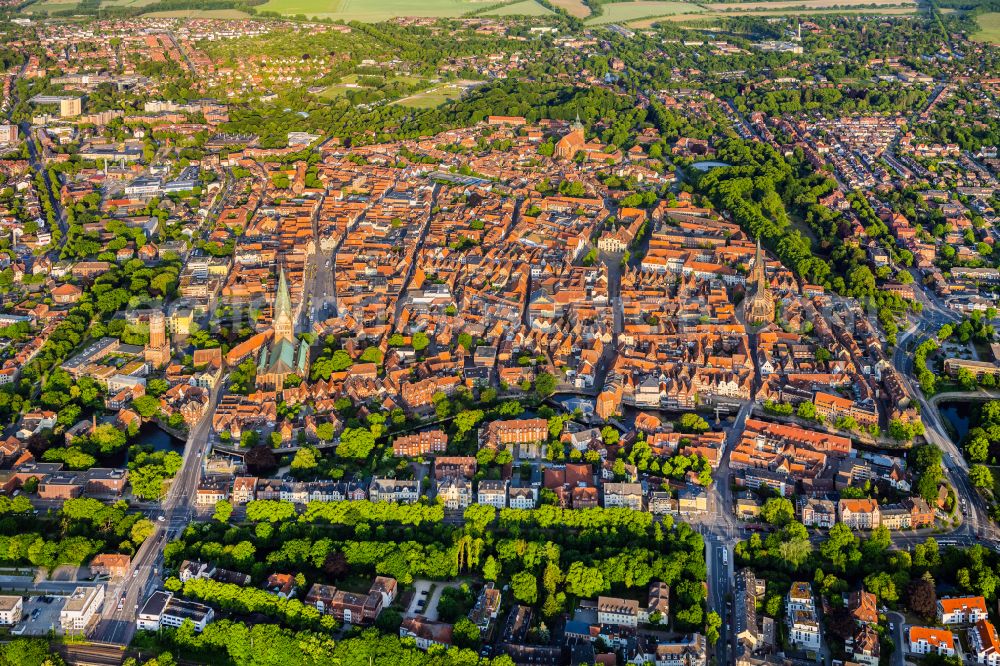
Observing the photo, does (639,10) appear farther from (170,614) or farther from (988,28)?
(170,614)

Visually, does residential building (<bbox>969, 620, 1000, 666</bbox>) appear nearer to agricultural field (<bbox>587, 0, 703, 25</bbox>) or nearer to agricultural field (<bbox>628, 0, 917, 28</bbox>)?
agricultural field (<bbox>628, 0, 917, 28</bbox>)

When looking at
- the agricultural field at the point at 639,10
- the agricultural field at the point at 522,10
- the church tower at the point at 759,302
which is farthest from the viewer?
the agricultural field at the point at 522,10

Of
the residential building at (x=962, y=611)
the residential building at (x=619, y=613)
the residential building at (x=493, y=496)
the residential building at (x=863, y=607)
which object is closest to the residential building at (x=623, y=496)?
the residential building at (x=493, y=496)

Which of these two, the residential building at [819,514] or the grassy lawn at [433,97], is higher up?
the grassy lawn at [433,97]

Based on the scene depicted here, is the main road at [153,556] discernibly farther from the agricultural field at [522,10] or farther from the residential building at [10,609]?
the agricultural field at [522,10]

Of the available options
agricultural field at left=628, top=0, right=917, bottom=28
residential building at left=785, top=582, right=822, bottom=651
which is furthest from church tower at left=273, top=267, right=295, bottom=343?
agricultural field at left=628, top=0, right=917, bottom=28

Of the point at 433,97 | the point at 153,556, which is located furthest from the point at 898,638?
the point at 433,97
